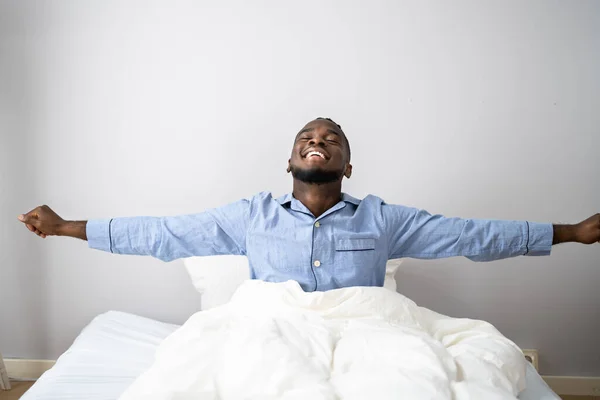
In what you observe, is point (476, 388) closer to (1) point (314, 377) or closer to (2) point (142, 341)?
(1) point (314, 377)

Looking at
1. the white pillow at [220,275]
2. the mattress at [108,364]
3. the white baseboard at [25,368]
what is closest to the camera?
the mattress at [108,364]

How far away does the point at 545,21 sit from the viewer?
2148 millimetres

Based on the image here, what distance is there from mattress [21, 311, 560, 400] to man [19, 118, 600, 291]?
14.1 inches

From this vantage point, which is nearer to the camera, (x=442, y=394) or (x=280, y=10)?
(x=442, y=394)

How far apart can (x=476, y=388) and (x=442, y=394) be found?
9 centimetres

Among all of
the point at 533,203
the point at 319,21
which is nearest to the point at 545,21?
the point at 533,203

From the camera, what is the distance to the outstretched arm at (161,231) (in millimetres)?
1614

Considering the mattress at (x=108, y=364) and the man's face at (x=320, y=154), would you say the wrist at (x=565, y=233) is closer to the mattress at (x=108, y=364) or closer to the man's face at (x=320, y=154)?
the mattress at (x=108, y=364)

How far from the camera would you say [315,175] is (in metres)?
1.70

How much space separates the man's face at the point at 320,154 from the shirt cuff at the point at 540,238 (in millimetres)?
593

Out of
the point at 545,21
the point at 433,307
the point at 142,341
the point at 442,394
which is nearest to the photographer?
the point at 442,394

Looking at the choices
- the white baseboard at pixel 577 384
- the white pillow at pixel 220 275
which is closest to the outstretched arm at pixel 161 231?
the white pillow at pixel 220 275

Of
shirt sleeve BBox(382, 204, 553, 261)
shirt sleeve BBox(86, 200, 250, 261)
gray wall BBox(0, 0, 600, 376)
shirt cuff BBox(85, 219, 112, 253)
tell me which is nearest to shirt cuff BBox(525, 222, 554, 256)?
shirt sleeve BBox(382, 204, 553, 261)

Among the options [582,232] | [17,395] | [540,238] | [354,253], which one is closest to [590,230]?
[582,232]
